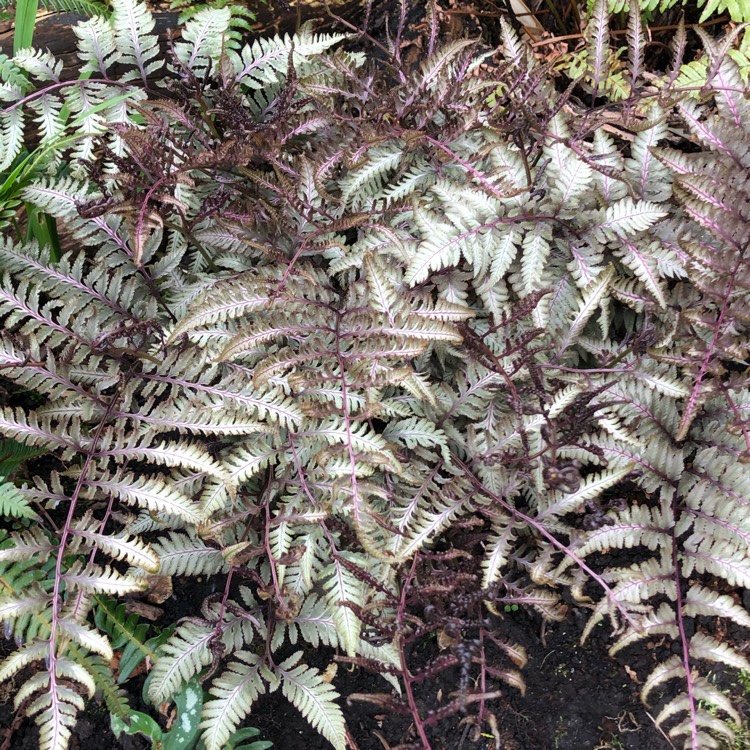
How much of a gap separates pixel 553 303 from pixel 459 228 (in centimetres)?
36

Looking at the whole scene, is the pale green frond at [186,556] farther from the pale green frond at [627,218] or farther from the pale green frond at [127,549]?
the pale green frond at [627,218]

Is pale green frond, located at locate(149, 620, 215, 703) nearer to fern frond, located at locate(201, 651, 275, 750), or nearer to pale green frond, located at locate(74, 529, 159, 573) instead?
fern frond, located at locate(201, 651, 275, 750)

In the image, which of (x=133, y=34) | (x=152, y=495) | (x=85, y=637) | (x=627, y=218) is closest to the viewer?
(x=85, y=637)

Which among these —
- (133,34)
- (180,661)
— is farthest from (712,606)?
(133,34)

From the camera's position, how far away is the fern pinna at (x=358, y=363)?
1739 millimetres

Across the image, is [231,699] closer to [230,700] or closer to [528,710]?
[230,700]

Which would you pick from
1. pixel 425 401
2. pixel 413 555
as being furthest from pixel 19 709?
pixel 425 401

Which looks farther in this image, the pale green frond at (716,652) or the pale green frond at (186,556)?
the pale green frond at (186,556)

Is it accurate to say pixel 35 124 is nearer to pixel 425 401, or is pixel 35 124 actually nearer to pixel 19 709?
pixel 425 401

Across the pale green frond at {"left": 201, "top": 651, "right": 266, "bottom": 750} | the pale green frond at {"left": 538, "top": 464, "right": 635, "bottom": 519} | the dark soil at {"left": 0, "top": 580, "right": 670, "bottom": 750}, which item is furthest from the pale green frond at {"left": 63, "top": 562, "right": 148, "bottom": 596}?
the pale green frond at {"left": 538, "top": 464, "right": 635, "bottom": 519}

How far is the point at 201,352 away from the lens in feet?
6.53

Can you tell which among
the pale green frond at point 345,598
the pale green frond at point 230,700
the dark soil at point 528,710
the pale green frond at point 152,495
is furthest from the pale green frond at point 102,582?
the dark soil at point 528,710

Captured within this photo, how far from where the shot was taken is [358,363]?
1785 mm

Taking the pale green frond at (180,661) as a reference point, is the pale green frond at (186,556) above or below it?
above
